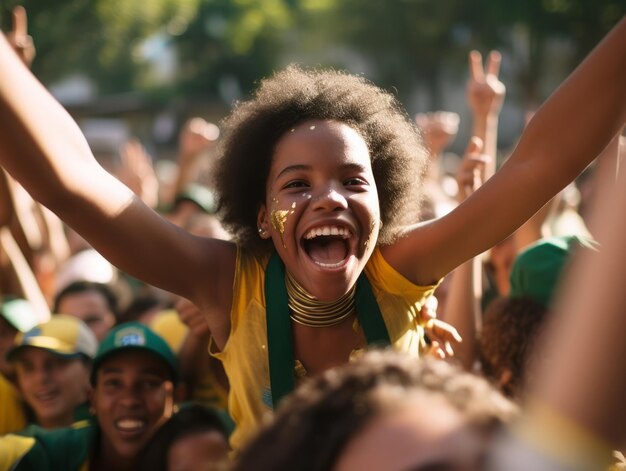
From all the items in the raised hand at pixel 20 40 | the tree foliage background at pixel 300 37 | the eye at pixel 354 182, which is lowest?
the eye at pixel 354 182

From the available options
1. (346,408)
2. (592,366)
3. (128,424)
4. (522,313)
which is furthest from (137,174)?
(592,366)

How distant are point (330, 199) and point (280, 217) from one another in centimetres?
17

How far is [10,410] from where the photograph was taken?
3840 mm

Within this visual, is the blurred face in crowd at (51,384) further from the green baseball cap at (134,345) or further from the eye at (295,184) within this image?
the eye at (295,184)

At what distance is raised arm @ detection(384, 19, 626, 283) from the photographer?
1814mm

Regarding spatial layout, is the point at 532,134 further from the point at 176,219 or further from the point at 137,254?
the point at 176,219

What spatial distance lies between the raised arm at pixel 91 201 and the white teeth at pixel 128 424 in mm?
1248

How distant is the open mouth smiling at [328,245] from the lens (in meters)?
2.29

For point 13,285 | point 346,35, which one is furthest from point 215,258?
point 346,35

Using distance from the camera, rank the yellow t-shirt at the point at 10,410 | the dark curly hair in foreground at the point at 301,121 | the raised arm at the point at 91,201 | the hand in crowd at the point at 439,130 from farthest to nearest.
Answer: the hand in crowd at the point at 439,130
the yellow t-shirt at the point at 10,410
the dark curly hair in foreground at the point at 301,121
the raised arm at the point at 91,201

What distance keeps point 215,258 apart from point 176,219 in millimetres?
3775

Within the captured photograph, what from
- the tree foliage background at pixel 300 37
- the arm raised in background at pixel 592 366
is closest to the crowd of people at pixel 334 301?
the arm raised in background at pixel 592 366

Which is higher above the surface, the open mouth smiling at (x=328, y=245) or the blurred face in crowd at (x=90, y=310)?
the blurred face in crowd at (x=90, y=310)

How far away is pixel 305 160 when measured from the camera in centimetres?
232
